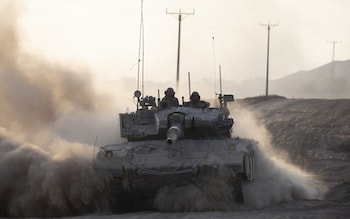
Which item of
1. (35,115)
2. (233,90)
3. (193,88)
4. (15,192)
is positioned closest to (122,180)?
(15,192)

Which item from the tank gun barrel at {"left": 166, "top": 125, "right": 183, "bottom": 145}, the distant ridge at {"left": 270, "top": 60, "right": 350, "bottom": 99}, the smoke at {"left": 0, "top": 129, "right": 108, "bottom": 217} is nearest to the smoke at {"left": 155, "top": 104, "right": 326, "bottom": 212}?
the tank gun barrel at {"left": 166, "top": 125, "right": 183, "bottom": 145}

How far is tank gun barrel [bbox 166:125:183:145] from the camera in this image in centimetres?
1428

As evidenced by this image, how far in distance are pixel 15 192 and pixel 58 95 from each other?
10.8 m

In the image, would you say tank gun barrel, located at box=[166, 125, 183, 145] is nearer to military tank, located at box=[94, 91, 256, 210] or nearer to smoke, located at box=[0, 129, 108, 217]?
military tank, located at box=[94, 91, 256, 210]

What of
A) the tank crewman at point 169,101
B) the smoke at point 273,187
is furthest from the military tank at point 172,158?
the tank crewman at point 169,101

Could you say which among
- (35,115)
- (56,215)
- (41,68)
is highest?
(41,68)

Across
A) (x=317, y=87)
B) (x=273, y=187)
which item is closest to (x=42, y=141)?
(x=273, y=187)

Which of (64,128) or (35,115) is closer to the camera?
(64,128)

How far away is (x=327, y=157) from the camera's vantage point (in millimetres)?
26016

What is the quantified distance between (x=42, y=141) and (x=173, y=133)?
18.2 ft

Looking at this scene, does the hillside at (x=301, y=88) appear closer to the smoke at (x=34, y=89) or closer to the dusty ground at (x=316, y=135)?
the dusty ground at (x=316, y=135)

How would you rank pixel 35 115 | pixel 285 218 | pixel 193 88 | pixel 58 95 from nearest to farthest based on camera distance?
pixel 285 218
pixel 35 115
pixel 58 95
pixel 193 88

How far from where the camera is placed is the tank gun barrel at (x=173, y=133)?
14.3 meters

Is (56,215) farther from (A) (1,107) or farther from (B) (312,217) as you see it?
(A) (1,107)
